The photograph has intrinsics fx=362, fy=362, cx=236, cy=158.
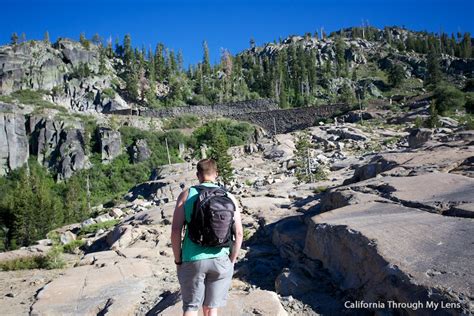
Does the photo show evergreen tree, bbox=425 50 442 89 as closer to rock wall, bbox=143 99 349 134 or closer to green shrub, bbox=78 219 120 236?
rock wall, bbox=143 99 349 134

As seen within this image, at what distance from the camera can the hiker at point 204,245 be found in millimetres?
3691

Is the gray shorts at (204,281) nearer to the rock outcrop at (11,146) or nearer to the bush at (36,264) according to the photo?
the bush at (36,264)

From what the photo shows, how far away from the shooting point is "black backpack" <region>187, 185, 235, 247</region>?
367 cm

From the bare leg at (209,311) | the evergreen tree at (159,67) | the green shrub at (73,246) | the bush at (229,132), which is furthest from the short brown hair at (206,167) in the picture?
Result: the evergreen tree at (159,67)

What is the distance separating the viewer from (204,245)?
3.71m

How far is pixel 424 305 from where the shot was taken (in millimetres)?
3971

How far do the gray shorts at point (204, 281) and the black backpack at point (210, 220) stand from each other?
0.70 ft

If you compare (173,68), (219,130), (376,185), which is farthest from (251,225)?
(173,68)

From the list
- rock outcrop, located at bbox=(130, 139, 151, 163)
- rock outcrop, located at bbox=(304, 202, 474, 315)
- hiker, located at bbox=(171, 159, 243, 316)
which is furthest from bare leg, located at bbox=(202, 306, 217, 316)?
rock outcrop, located at bbox=(130, 139, 151, 163)

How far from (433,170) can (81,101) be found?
6834cm

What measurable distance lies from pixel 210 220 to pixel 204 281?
718 mm

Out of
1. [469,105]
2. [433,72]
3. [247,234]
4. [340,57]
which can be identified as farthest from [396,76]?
[247,234]

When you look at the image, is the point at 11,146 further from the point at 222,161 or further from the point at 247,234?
the point at 247,234

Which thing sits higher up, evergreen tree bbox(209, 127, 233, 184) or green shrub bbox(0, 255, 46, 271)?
evergreen tree bbox(209, 127, 233, 184)
